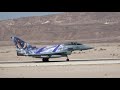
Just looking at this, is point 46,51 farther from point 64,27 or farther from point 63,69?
point 64,27

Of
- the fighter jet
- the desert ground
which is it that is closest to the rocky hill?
the fighter jet

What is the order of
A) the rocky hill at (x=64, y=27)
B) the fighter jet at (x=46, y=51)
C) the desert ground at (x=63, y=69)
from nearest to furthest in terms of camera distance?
1. the desert ground at (x=63, y=69)
2. the fighter jet at (x=46, y=51)
3. the rocky hill at (x=64, y=27)

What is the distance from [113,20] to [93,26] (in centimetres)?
1615

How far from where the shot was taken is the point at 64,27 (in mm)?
159375

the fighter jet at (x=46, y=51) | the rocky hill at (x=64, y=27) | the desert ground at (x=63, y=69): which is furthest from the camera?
the rocky hill at (x=64, y=27)

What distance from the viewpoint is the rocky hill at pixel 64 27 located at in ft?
477

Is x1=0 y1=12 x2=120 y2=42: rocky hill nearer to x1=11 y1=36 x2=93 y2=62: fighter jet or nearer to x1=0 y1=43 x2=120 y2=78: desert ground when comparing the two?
x1=11 y1=36 x2=93 y2=62: fighter jet

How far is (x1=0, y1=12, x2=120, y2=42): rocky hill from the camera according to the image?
145 meters

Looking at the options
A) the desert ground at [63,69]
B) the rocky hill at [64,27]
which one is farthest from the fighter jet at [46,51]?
the rocky hill at [64,27]

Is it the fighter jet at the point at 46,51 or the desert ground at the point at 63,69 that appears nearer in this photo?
the desert ground at the point at 63,69

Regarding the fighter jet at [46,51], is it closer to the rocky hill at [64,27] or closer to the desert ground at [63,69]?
the desert ground at [63,69]
